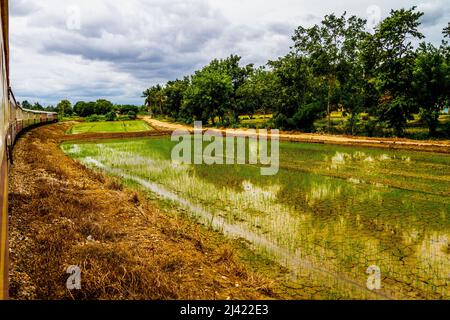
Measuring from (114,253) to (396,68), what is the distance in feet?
91.4

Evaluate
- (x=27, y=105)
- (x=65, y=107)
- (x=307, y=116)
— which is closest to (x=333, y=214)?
(x=307, y=116)

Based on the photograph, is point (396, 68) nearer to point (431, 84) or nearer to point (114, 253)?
point (431, 84)

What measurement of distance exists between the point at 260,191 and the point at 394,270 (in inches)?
242

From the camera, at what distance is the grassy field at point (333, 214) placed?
17.0ft

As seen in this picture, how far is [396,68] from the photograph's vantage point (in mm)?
26141

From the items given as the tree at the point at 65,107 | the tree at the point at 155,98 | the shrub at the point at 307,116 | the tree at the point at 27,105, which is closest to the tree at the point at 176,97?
the tree at the point at 155,98

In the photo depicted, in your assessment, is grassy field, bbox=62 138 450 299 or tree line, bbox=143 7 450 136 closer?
grassy field, bbox=62 138 450 299

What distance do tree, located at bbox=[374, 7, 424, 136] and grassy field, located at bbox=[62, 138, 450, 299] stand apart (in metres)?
9.71

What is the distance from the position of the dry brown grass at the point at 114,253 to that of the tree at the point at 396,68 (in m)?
24.0

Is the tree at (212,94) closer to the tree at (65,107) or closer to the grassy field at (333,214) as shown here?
the grassy field at (333,214)

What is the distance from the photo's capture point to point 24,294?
13.0 ft

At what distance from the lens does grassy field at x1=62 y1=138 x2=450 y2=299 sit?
5.18m

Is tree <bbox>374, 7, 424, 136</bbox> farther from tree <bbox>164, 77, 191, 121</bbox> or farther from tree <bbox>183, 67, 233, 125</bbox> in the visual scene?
tree <bbox>164, 77, 191, 121</bbox>

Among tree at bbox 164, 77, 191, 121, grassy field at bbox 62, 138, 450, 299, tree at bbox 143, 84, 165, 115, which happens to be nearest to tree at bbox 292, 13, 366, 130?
grassy field at bbox 62, 138, 450, 299
